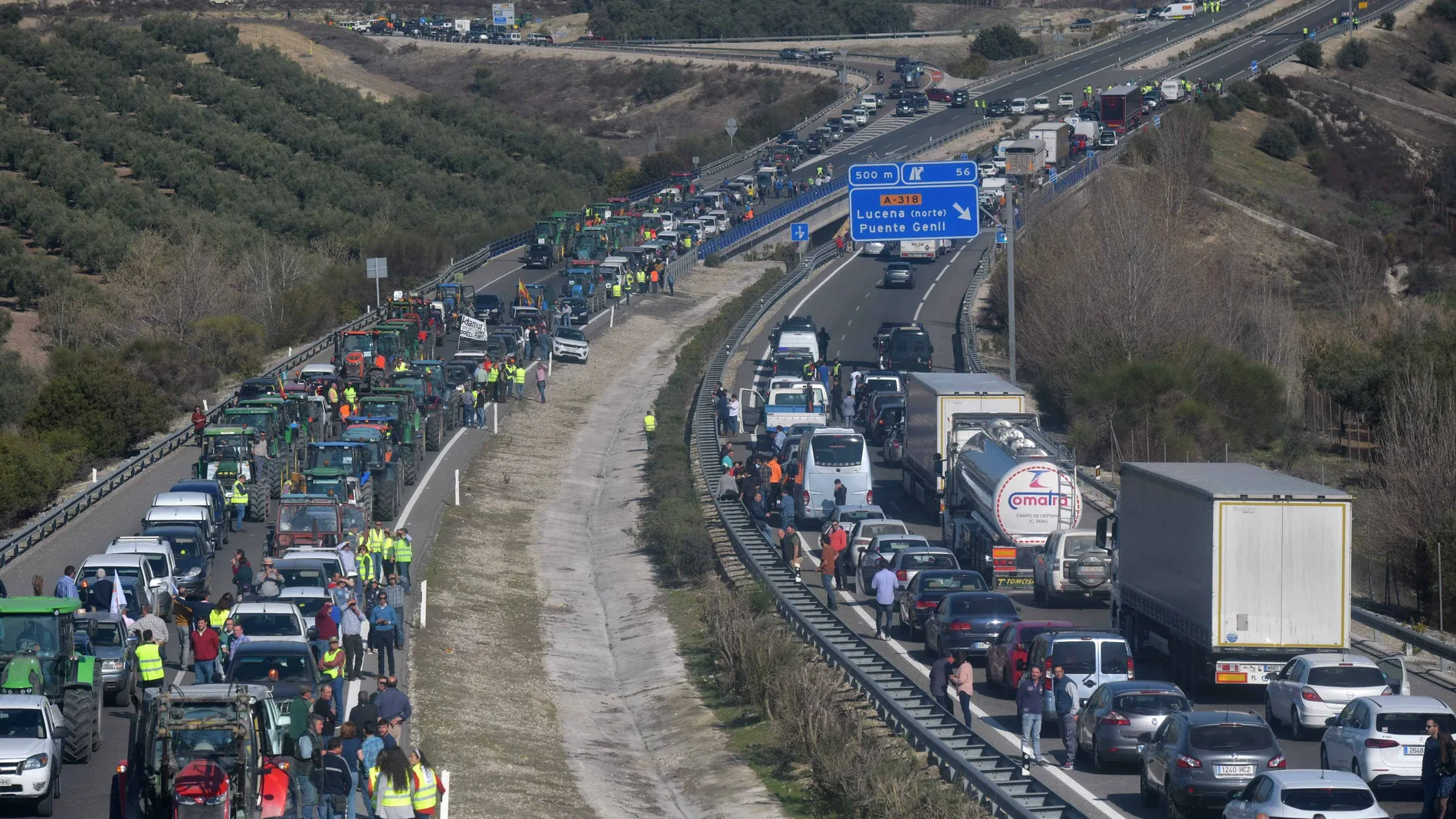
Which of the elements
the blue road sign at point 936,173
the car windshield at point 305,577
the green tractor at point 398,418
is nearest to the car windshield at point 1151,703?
the car windshield at point 305,577

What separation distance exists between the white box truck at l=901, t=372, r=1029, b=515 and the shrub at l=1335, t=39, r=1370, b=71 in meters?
102

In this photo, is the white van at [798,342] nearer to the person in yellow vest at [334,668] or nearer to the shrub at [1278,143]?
the person in yellow vest at [334,668]

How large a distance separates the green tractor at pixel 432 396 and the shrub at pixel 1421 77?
10477 centimetres

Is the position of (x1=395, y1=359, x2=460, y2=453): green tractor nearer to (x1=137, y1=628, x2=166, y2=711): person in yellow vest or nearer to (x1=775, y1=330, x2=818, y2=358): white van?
(x1=775, y1=330, x2=818, y2=358): white van

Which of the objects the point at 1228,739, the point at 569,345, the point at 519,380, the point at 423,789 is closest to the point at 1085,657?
the point at 1228,739

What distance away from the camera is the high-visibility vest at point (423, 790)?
17094 mm

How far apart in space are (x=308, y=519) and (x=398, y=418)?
37.7 ft

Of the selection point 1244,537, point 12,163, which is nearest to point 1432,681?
point 1244,537

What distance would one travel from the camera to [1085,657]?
23.5 m

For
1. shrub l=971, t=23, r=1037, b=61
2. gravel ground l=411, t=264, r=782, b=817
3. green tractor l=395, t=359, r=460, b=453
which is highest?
shrub l=971, t=23, r=1037, b=61

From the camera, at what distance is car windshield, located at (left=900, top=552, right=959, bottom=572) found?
107ft

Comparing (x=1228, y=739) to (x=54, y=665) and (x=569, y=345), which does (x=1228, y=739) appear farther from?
(x=569, y=345)

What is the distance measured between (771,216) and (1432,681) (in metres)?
69.6

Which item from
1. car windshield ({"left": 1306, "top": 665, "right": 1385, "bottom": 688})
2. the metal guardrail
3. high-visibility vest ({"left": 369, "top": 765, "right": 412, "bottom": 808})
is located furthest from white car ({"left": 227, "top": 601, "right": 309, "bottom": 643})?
car windshield ({"left": 1306, "top": 665, "right": 1385, "bottom": 688})
